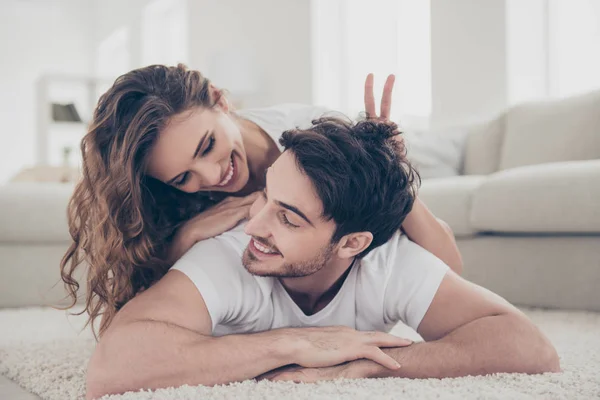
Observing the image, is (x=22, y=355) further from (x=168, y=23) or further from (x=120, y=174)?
(x=168, y=23)

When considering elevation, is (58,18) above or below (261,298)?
above

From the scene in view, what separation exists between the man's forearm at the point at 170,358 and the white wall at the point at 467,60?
297 centimetres

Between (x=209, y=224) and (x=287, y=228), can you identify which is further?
(x=209, y=224)

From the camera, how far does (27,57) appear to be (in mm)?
8641

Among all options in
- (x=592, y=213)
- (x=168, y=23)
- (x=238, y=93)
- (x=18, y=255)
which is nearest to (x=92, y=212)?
(x=18, y=255)

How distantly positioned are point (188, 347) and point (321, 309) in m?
0.40

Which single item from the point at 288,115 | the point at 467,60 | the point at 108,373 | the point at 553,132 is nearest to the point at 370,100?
the point at 288,115

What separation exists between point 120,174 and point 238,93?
396cm

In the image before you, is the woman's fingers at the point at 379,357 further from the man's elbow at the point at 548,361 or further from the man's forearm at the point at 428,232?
the man's forearm at the point at 428,232

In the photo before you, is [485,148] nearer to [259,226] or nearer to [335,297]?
[335,297]

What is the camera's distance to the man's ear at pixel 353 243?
1.50m

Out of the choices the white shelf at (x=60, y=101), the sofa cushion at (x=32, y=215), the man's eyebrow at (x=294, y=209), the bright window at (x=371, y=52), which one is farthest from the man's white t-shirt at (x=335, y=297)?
the white shelf at (x=60, y=101)

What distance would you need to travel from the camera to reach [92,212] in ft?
5.52

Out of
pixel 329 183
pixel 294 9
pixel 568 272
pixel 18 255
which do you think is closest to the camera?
pixel 329 183
